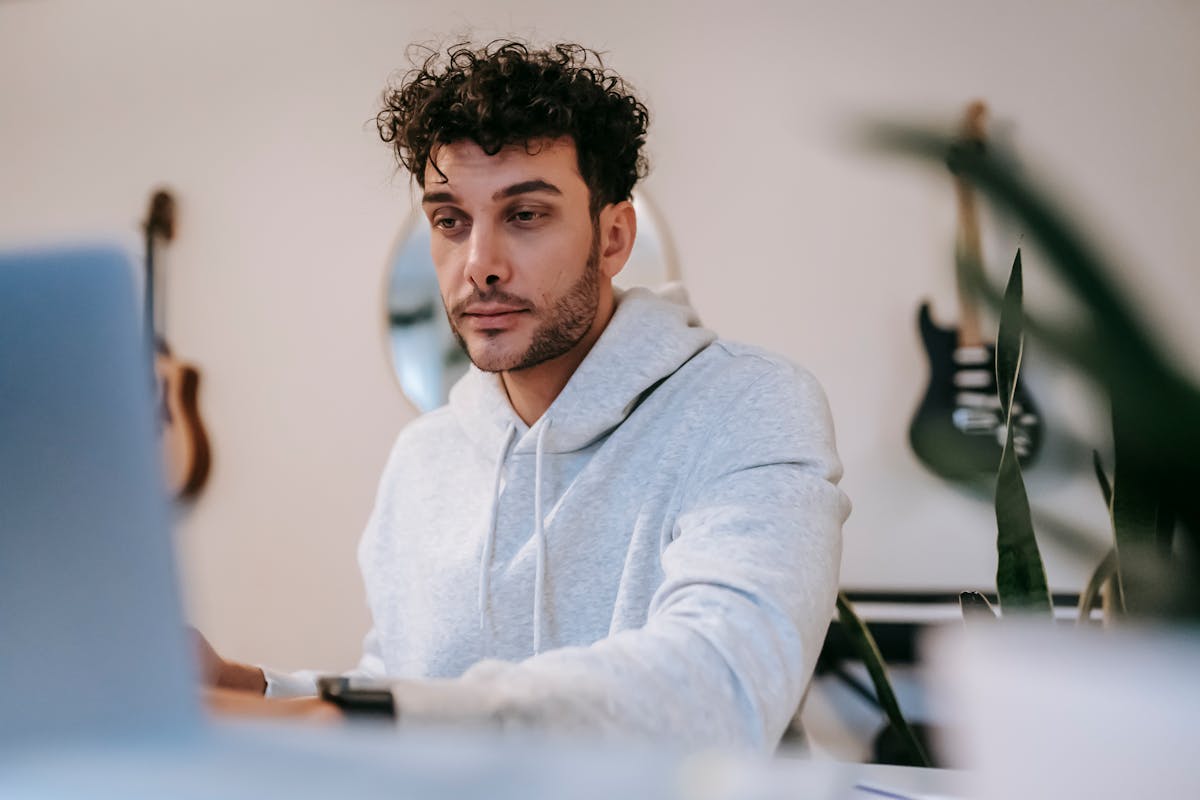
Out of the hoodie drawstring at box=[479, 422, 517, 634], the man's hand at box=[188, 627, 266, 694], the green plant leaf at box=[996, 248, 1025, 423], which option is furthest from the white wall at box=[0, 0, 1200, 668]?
the man's hand at box=[188, 627, 266, 694]

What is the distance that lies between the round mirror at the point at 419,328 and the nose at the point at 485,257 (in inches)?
39.5

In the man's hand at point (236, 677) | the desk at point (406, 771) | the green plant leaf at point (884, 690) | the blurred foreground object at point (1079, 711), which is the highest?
the blurred foreground object at point (1079, 711)

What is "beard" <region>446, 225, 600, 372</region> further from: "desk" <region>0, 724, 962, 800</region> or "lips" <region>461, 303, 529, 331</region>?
"desk" <region>0, 724, 962, 800</region>

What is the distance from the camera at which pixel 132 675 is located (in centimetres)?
28

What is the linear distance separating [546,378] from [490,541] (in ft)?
0.87

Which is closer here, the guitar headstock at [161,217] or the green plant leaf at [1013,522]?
the green plant leaf at [1013,522]

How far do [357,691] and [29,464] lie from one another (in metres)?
0.21

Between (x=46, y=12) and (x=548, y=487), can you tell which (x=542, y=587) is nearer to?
(x=548, y=487)

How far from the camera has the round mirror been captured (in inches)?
90.2

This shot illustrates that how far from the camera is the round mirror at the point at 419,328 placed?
7.52 feet

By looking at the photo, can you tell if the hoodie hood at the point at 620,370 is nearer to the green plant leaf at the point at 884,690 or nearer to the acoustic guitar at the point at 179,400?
the green plant leaf at the point at 884,690

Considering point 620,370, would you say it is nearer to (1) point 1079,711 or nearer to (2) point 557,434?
(2) point 557,434

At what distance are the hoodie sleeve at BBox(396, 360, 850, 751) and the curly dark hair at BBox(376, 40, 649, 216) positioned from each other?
0.48 meters

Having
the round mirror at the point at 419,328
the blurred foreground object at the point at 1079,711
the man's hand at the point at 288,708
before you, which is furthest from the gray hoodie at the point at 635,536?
the round mirror at the point at 419,328
